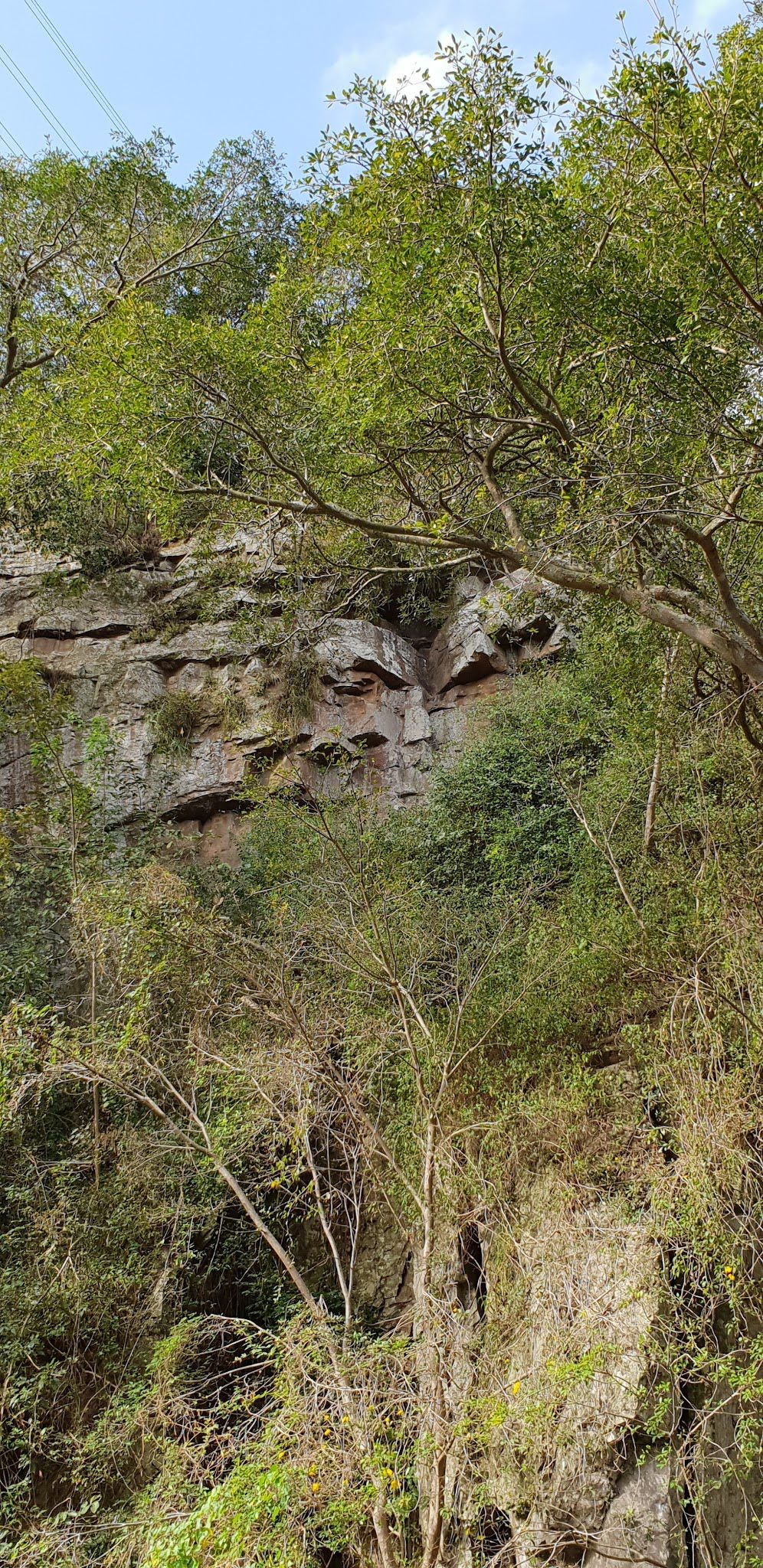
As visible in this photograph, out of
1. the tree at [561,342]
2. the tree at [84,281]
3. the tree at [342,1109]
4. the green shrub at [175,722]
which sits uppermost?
the tree at [84,281]

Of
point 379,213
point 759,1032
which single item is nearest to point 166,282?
point 379,213

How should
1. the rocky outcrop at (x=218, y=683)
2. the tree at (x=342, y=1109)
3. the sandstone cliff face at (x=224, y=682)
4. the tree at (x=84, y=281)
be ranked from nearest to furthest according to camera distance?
the tree at (x=342, y=1109)
the tree at (x=84, y=281)
the sandstone cliff face at (x=224, y=682)
the rocky outcrop at (x=218, y=683)

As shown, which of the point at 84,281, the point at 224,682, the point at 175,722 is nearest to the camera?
the point at 84,281

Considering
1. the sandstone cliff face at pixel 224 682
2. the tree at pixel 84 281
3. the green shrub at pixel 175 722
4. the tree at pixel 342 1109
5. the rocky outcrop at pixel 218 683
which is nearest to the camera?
the tree at pixel 342 1109

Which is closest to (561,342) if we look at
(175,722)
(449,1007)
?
(449,1007)

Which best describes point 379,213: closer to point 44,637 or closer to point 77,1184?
point 77,1184

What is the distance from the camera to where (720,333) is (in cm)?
474

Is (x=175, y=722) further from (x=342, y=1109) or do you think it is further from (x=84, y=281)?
(x=342, y=1109)

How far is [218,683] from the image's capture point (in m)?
11.8

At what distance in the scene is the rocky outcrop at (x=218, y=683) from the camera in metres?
10.8

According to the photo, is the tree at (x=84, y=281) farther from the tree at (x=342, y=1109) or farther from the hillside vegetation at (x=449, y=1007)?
the tree at (x=342, y=1109)

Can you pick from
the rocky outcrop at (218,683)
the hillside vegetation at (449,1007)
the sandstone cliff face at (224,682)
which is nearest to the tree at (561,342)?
the hillside vegetation at (449,1007)

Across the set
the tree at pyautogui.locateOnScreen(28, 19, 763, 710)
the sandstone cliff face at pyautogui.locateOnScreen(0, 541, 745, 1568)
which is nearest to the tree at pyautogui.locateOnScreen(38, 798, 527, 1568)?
the sandstone cliff face at pyautogui.locateOnScreen(0, 541, 745, 1568)

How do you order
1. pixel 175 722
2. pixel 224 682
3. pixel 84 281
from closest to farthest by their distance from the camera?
pixel 84 281, pixel 175 722, pixel 224 682
